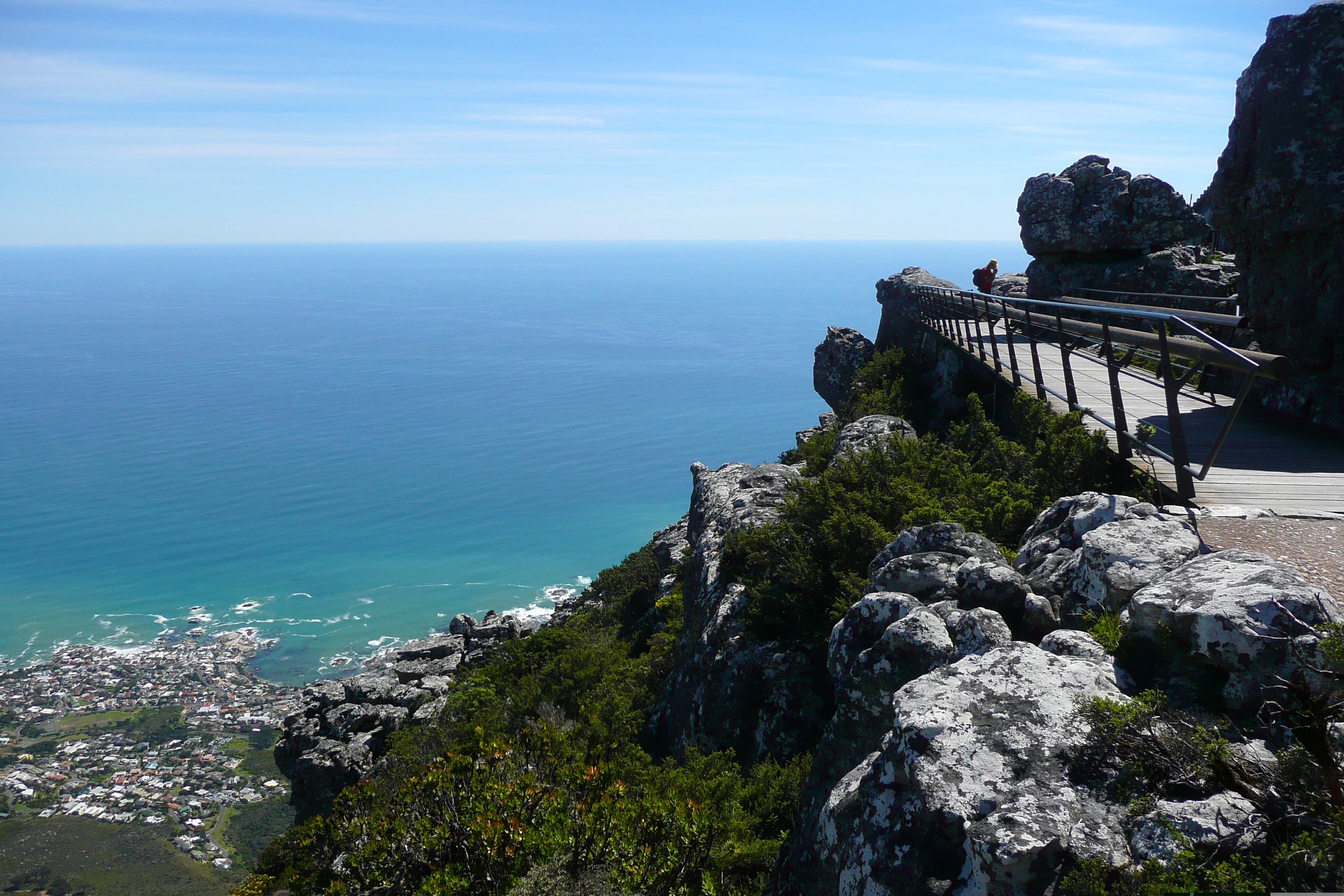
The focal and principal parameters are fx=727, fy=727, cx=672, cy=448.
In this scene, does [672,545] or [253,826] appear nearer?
[672,545]

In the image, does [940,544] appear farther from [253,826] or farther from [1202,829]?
[253,826]

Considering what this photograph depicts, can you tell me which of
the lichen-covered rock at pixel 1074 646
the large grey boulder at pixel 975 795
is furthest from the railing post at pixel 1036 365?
the large grey boulder at pixel 975 795

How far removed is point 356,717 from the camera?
70.7 ft

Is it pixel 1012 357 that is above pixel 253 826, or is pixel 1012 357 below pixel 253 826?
above

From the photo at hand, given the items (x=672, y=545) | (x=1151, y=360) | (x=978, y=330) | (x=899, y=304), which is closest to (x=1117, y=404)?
(x=1151, y=360)

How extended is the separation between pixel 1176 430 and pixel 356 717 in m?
21.8

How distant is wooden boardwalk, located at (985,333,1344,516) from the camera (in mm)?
7457

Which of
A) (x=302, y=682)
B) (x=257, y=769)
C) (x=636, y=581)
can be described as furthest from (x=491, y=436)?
(x=636, y=581)

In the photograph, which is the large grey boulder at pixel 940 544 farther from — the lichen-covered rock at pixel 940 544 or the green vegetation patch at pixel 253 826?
the green vegetation patch at pixel 253 826

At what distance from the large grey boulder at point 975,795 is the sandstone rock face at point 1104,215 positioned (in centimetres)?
2095

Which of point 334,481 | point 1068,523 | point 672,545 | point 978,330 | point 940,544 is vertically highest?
point 978,330

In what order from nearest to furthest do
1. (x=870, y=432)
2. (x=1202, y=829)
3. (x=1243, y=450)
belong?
1. (x=1202, y=829)
2. (x=1243, y=450)
3. (x=870, y=432)

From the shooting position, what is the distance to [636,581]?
26.5 meters

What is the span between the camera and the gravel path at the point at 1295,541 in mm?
5574
